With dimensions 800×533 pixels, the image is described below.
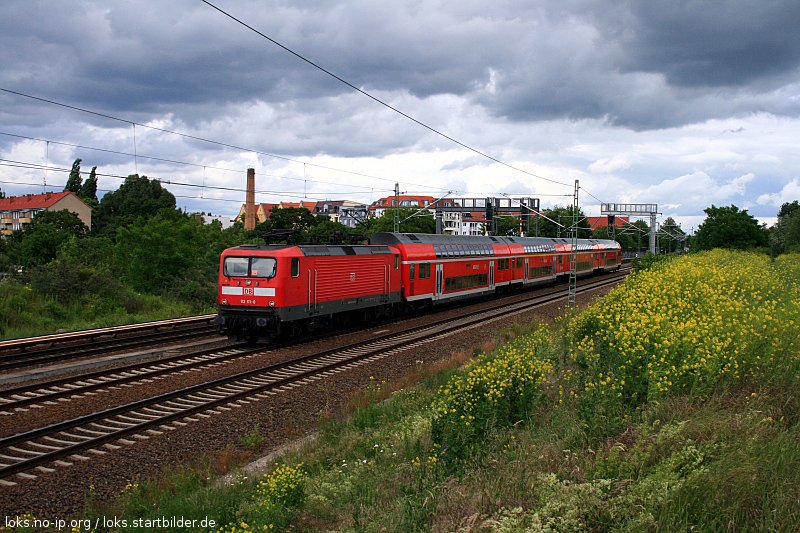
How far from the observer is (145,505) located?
8.43 metres

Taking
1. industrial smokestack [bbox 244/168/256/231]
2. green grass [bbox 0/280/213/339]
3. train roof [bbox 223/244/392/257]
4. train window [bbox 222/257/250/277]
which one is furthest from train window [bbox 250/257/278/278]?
industrial smokestack [bbox 244/168/256/231]

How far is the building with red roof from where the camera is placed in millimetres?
94312

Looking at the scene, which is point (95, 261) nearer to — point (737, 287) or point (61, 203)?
point (737, 287)

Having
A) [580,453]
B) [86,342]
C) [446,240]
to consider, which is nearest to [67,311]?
[86,342]

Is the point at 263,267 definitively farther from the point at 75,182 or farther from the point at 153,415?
the point at 75,182

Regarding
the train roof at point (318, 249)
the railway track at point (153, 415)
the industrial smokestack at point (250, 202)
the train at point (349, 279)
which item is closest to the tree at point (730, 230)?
the train at point (349, 279)

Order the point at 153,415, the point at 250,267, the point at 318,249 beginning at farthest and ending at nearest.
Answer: the point at 318,249 < the point at 250,267 < the point at 153,415

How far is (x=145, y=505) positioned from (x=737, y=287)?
12.3 m

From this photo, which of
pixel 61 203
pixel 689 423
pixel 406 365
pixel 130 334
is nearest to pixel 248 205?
pixel 61 203

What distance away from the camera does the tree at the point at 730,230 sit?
145ft

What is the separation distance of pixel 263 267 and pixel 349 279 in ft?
13.9

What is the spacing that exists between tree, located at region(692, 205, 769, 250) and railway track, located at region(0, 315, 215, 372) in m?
36.5

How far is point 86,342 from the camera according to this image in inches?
806

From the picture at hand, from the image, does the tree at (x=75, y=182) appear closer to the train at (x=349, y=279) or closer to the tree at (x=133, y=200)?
the tree at (x=133, y=200)
